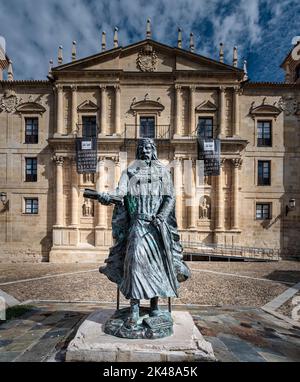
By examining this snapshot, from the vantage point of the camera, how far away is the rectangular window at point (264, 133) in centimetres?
2069

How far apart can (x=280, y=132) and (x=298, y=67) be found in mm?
7029

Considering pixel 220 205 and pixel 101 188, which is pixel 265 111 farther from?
pixel 101 188

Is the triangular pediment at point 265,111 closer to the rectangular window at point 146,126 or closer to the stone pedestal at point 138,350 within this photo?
the rectangular window at point 146,126

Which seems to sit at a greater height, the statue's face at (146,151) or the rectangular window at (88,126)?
the rectangular window at (88,126)

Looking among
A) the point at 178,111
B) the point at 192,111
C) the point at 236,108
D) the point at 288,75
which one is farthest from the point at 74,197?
the point at 288,75

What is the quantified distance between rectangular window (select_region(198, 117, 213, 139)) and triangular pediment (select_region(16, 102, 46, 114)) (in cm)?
1193

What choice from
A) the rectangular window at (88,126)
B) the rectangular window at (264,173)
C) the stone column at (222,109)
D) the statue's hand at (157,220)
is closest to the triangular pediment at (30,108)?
the rectangular window at (88,126)

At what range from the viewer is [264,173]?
67.4 ft

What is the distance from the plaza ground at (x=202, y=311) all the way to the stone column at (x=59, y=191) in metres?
6.16

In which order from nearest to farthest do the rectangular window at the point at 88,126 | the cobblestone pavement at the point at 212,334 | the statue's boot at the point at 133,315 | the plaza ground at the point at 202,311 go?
the statue's boot at the point at 133,315, the cobblestone pavement at the point at 212,334, the plaza ground at the point at 202,311, the rectangular window at the point at 88,126

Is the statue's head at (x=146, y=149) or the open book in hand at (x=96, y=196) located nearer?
the open book in hand at (x=96, y=196)

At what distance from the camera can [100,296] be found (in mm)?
9258

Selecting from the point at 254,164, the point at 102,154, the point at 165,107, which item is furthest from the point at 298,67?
the point at 102,154
